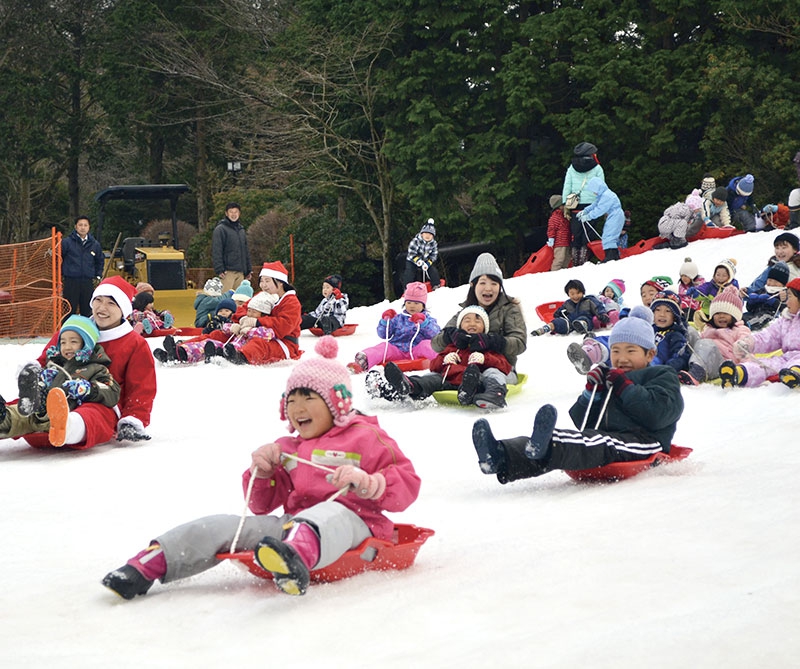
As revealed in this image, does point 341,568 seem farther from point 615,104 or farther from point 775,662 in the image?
point 615,104

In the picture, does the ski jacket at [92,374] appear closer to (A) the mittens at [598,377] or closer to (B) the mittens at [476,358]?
(B) the mittens at [476,358]

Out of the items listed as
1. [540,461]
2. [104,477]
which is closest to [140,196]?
[104,477]

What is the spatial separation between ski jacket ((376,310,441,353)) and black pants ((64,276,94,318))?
193 inches

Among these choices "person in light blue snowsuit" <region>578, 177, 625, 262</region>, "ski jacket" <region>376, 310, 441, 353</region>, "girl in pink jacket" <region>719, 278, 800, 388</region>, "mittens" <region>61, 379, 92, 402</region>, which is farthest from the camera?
"person in light blue snowsuit" <region>578, 177, 625, 262</region>

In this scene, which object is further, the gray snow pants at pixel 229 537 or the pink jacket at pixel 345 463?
the pink jacket at pixel 345 463

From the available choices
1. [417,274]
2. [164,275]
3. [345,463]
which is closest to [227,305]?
[164,275]

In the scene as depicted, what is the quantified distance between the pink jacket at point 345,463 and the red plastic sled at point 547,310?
9.66m

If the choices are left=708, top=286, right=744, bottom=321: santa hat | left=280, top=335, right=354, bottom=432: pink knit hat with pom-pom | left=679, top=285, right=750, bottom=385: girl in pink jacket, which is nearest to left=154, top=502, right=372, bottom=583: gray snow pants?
left=280, top=335, right=354, bottom=432: pink knit hat with pom-pom

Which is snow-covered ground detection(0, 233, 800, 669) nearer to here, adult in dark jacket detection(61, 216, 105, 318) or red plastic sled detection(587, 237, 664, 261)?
adult in dark jacket detection(61, 216, 105, 318)

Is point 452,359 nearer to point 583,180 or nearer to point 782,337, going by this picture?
point 782,337

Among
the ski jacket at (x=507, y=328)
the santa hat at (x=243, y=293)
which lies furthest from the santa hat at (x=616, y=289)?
the ski jacket at (x=507, y=328)

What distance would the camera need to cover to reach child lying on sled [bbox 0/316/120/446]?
6.17 meters

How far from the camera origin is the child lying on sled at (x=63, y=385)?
6172 mm

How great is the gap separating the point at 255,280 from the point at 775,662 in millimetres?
20641
